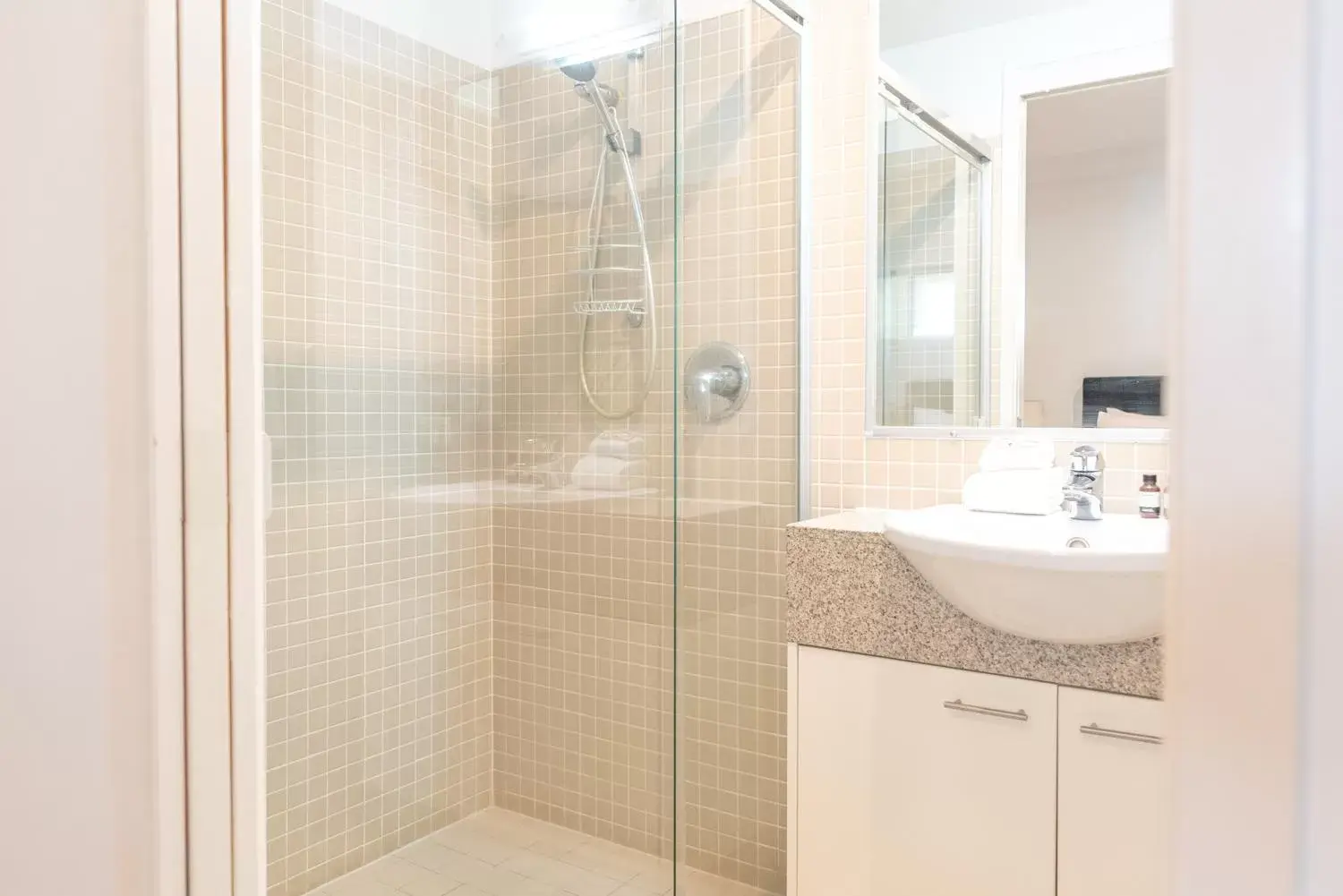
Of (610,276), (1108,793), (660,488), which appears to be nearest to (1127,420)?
(1108,793)

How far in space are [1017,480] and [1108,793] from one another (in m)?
0.54

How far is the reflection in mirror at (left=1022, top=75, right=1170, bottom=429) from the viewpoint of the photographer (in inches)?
60.9

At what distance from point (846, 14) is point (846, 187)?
1.20ft

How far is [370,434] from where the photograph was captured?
121cm

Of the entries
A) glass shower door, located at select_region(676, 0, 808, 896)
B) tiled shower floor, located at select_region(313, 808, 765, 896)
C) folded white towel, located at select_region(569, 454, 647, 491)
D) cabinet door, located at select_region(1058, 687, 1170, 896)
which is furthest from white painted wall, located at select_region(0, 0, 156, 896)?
cabinet door, located at select_region(1058, 687, 1170, 896)

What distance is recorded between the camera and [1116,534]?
4.47 feet

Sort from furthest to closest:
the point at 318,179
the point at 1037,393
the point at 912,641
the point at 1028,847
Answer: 1. the point at 1037,393
2. the point at 912,641
3. the point at 1028,847
4. the point at 318,179

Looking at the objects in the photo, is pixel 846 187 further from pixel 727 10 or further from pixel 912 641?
pixel 912 641

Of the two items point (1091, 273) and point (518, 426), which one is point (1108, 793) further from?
point (518, 426)

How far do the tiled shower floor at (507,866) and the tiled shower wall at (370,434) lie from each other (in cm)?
3

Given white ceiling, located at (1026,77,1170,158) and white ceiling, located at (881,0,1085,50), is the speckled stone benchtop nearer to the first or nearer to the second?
white ceiling, located at (1026,77,1170,158)

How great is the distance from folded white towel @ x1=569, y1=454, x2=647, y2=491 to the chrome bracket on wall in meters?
0.21

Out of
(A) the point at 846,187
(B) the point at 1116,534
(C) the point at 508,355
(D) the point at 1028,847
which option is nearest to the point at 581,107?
(C) the point at 508,355

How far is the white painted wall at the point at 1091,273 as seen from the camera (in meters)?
1.54
